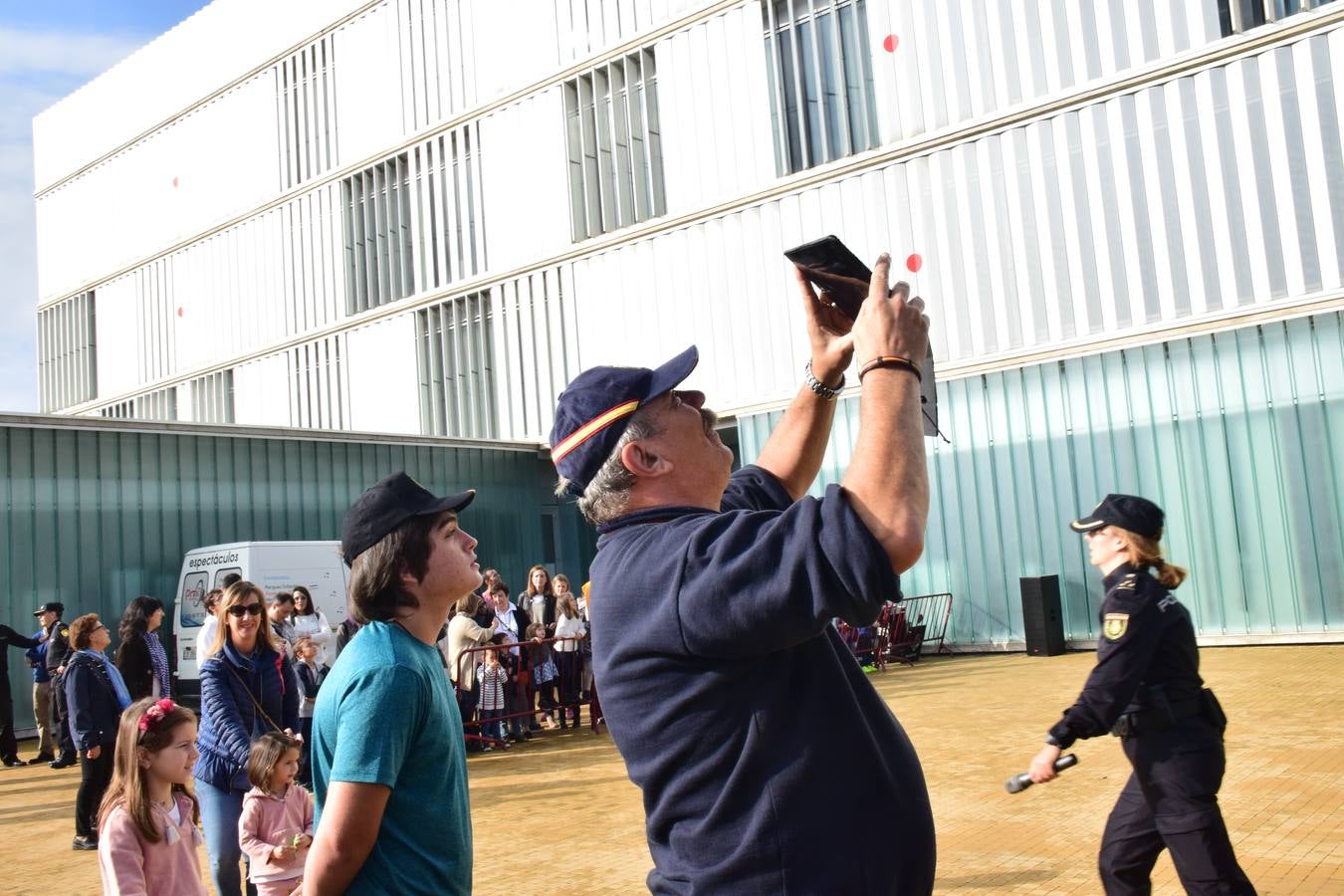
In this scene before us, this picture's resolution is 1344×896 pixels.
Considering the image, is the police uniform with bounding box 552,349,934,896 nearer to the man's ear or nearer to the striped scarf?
the man's ear

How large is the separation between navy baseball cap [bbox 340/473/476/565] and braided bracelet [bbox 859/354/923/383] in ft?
4.71

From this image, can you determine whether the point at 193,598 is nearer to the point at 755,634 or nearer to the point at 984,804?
the point at 984,804

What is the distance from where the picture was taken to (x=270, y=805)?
490cm

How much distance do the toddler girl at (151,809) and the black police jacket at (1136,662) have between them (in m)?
3.14

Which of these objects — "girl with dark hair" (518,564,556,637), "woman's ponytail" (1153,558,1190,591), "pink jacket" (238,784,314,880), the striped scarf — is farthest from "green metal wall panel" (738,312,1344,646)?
"pink jacket" (238,784,314,880)

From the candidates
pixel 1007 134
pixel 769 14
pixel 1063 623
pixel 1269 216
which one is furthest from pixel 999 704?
pixel 769 14

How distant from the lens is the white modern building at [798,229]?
1647cm

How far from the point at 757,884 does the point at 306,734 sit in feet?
32.2

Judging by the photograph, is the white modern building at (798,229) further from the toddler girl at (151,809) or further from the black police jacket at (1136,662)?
the toddler girl at (151,809)

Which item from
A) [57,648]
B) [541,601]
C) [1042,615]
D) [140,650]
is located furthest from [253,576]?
[1042,615]

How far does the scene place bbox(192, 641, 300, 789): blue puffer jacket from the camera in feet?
16.8

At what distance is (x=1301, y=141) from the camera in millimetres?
16094

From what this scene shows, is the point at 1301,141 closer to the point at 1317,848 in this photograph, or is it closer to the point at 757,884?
→ the point at 1317,848

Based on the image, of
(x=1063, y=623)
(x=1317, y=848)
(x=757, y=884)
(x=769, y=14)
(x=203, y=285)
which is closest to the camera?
(x=757, y=884)
